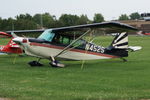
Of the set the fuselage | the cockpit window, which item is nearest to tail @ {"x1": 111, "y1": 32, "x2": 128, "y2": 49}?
the fuselage

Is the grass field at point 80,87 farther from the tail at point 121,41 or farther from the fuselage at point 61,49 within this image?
the tail at point 121,41

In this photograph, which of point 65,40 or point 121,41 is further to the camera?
point 121,41

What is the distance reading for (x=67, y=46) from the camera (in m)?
17.0

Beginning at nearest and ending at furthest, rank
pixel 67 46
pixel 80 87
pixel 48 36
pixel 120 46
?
pixel 80 87
pixel 48 36
pixel 67 46
pixel 120 46

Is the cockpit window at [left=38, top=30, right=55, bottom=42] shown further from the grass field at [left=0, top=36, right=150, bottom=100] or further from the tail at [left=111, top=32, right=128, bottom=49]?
the grass field at [left=0, top=36, right=150, bottom=100]

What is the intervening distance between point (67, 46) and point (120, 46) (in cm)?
346

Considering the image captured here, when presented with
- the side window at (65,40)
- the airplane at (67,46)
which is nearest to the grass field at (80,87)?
the airplane at (67,46)

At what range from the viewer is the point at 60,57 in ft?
56.0

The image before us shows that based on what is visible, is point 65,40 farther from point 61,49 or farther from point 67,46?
point 61,49

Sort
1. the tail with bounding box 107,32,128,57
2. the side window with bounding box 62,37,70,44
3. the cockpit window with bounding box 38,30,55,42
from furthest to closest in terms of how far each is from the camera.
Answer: the tail with bounding box 107,32,128,57
the side window with bounding box 62,37,70,44
the cockpit window with bounding box 38,30,55,42

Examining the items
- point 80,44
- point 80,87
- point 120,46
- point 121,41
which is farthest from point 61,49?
point 80,87

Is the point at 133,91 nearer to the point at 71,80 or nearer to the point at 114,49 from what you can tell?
the point at 71,80

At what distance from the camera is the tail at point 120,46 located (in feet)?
60.5

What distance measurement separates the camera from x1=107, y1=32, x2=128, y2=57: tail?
1845 centimetres
